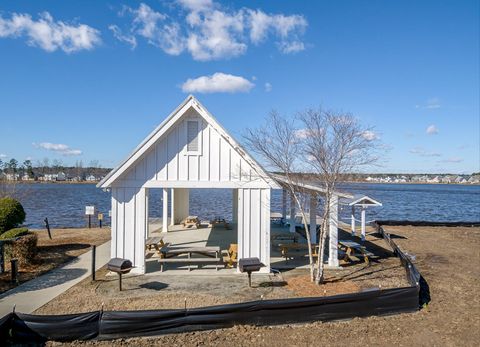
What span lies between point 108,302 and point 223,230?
477 inches

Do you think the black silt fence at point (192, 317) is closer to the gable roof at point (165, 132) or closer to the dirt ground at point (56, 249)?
the dirt ground at point (56, 249)

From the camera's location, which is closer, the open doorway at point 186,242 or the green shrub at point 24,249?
the green shrub at point 24,249

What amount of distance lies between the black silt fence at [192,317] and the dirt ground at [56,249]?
12.2 ft

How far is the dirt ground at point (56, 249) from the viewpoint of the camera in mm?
11258

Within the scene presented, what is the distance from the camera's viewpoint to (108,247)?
16031mm

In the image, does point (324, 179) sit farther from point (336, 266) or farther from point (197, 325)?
point (197, 325)

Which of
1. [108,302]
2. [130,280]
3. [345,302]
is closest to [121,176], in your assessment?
[130,280]

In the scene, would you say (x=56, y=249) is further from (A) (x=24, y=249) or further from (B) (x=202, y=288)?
(B) (x=202, y=288)

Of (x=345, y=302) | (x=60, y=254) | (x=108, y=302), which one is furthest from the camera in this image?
(x=60, y=254)

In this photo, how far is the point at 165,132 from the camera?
36.7 ft

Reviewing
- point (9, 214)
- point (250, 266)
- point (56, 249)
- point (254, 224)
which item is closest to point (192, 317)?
point (250, 266)

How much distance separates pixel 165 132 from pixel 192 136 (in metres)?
0.86

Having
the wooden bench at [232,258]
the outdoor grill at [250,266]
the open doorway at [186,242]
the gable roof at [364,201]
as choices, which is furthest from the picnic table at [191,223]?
the outdoor grill at [250,266]

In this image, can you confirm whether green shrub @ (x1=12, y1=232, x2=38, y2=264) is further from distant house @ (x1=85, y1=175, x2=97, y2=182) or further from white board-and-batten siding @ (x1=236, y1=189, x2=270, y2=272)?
distant house @ (x1=85, y1=175, x2=97, y2=182)
